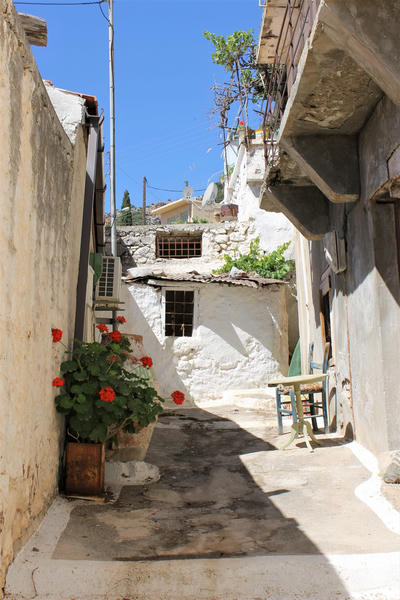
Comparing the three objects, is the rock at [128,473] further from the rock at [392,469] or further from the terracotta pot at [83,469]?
the rock at [392,469]

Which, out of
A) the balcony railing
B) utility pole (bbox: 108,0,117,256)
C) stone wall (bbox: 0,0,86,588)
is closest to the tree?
utility pole (bbox: 108,0,117,256)

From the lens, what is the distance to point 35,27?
3900mm

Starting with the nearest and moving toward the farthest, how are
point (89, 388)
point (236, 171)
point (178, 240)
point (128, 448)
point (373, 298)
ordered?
1. point (89, 388)
2. point (373, 298)
3. point (128, 448)
4. point (178, 240)
5. point (236, 171)

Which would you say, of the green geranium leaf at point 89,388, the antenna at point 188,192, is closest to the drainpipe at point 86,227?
the green geranium leaf at point 89,388

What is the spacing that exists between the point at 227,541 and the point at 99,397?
5.17 feet

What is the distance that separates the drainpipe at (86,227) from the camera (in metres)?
5.25

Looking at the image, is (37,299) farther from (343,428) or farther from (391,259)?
(343,428)

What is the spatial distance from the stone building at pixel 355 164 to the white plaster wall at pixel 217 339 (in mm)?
5155

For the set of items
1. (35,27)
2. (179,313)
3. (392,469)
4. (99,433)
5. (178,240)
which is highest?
(178,240)

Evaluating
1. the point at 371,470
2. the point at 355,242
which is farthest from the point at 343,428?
the point at 355,242

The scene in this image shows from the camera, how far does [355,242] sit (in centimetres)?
582

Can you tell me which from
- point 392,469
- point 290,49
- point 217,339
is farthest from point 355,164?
point 217,339

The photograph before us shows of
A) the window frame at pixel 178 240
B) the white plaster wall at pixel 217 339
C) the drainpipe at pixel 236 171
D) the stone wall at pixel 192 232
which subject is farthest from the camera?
the drainpipe at pixel 236 171

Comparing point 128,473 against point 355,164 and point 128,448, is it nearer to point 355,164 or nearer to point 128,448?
point 128,448
